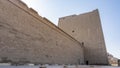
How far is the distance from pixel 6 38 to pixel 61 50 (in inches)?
133

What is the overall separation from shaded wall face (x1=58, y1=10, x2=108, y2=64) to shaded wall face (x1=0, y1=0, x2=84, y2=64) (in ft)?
16.6

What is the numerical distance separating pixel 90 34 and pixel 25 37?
24.8 feet

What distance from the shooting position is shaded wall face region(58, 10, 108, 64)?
32.0 feet

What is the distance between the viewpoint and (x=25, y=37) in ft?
12.4

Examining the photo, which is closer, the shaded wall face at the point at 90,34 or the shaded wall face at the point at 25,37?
the shaded wall face at the point at 25,37

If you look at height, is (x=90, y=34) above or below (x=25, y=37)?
above

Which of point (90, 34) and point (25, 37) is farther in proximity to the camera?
point (90, 34)

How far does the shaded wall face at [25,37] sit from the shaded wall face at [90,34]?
5.05 metres

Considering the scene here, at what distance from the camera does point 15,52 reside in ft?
10.9

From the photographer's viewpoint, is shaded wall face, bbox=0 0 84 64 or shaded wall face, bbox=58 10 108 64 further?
shaded wall face, bbox=58 10 108 64

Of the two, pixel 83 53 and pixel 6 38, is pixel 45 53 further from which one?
pixel 83 53

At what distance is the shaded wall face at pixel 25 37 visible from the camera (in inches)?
125

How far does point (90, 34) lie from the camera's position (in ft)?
33.8

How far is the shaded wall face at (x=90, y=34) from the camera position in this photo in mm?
9750
